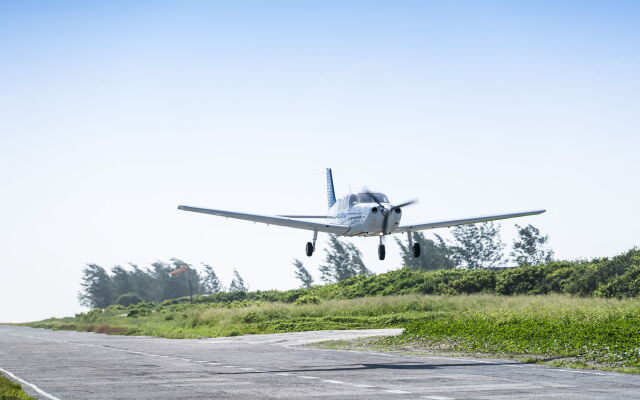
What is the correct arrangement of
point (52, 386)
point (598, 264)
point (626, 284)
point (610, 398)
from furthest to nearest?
point (598, 264)
point (626, 284)
point (52, 386)
point (610, 398)

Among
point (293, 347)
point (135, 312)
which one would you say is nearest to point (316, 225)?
point (293, 347)

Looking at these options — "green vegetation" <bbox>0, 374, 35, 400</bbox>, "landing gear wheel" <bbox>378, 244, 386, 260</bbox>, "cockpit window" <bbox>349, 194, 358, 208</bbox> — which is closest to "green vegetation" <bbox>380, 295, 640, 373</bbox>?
"landing gear wheel" <bbox>378, 244, 386, 260</bbox>

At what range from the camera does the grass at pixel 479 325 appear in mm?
27000

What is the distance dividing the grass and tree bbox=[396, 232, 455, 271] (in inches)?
2783

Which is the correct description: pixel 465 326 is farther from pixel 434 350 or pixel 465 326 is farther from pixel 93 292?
pixel 93 292

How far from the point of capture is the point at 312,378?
2186cm

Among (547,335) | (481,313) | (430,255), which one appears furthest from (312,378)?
(430,255)

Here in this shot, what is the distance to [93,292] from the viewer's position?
641ft

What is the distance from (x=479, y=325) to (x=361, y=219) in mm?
8853

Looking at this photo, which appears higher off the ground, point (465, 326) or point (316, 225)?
point (316, 225)

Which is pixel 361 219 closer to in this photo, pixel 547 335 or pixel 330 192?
pixel 547 335

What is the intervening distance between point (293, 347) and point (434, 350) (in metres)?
9.27

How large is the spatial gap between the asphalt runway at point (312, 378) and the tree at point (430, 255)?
10426 centimetres

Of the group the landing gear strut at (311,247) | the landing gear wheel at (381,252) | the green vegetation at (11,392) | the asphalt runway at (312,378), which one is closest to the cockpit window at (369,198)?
the landing gear wheel at (381,252)
